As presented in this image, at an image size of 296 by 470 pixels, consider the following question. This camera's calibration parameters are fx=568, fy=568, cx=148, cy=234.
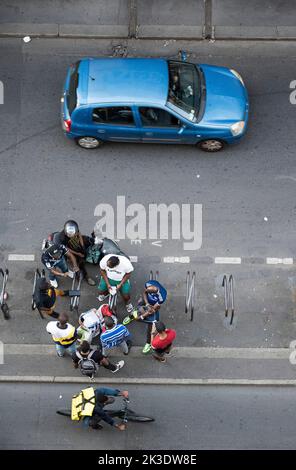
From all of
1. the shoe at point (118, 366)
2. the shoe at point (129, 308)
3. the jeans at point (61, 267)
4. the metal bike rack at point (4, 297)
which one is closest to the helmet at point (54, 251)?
the jeans at point (61, 267)

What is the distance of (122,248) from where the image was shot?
11.7 meters

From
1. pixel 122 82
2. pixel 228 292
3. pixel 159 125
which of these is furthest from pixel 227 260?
pixel 122 82

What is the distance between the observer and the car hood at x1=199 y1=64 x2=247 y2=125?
464 inches

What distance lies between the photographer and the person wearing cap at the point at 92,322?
33.2ft

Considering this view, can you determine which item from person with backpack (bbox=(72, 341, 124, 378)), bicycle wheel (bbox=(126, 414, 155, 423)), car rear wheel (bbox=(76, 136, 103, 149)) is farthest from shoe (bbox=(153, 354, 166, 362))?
car rear wheel (bbox=(76, 136, 103, 149))

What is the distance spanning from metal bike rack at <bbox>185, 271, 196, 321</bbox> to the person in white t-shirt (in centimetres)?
122

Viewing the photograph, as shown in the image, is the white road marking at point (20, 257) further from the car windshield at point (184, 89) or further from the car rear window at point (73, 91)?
the car windshield at point (184, 89)

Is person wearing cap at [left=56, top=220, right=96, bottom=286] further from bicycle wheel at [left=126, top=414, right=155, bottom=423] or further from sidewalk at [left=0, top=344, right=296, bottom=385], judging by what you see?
bicycle wheel at [left=126, top=414, right=155, bottom=423]

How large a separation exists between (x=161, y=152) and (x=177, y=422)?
5.62 m

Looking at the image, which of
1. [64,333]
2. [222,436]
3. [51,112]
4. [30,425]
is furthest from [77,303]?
[51,112]
